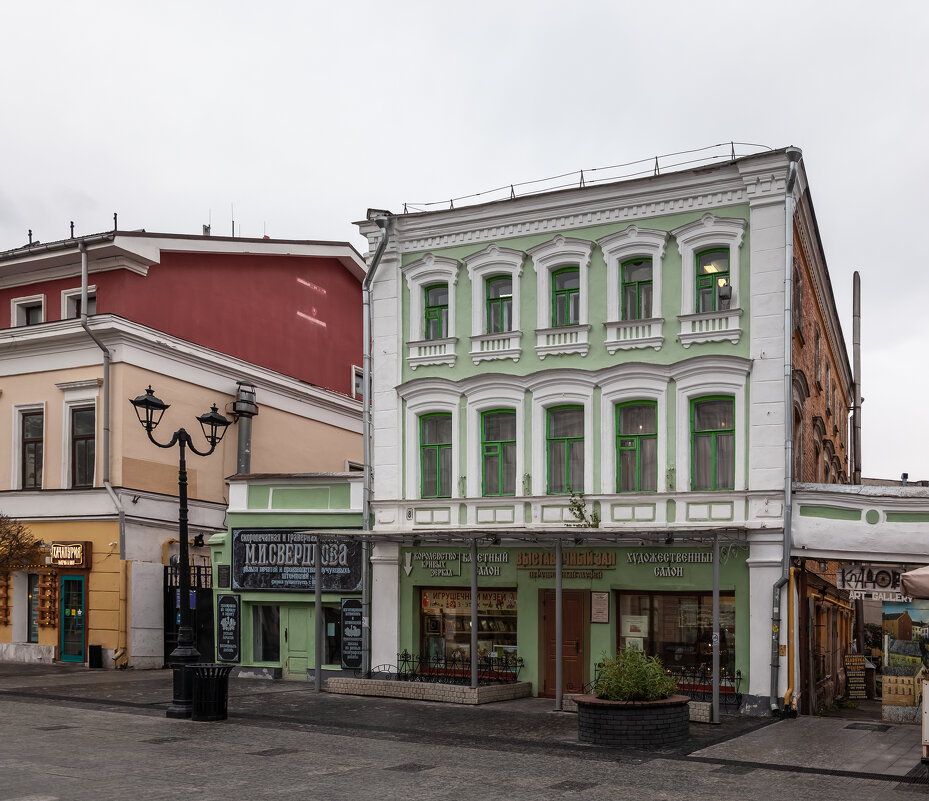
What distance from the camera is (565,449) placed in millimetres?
21719

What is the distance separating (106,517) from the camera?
1064 inches

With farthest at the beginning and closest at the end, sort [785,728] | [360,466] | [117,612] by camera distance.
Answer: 1. [360,466]
2. [117,612]
3. [785,728]

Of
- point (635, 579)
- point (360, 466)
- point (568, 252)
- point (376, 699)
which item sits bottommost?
point (376, 699)

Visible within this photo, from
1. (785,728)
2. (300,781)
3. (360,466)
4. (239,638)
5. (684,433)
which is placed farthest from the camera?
(360,466)

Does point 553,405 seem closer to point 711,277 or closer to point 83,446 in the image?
point 711,277

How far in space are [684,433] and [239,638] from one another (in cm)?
1121

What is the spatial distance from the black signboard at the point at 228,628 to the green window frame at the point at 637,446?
9465 millimetres

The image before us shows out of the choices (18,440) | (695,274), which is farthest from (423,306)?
(18,440)

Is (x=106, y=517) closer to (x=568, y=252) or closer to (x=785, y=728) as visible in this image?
(x=568, y=252)

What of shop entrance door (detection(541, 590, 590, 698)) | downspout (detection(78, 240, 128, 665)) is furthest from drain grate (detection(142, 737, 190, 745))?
downspout (detection(78, 240, 128, 665))

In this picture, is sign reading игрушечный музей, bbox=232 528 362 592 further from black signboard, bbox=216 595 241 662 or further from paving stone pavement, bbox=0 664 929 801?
paving stone pavement, bbox=0 664 929 801

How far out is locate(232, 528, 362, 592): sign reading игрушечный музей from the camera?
23.8m

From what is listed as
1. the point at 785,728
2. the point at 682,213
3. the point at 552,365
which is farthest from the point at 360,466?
the point at 785,728

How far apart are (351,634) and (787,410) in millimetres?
10155
